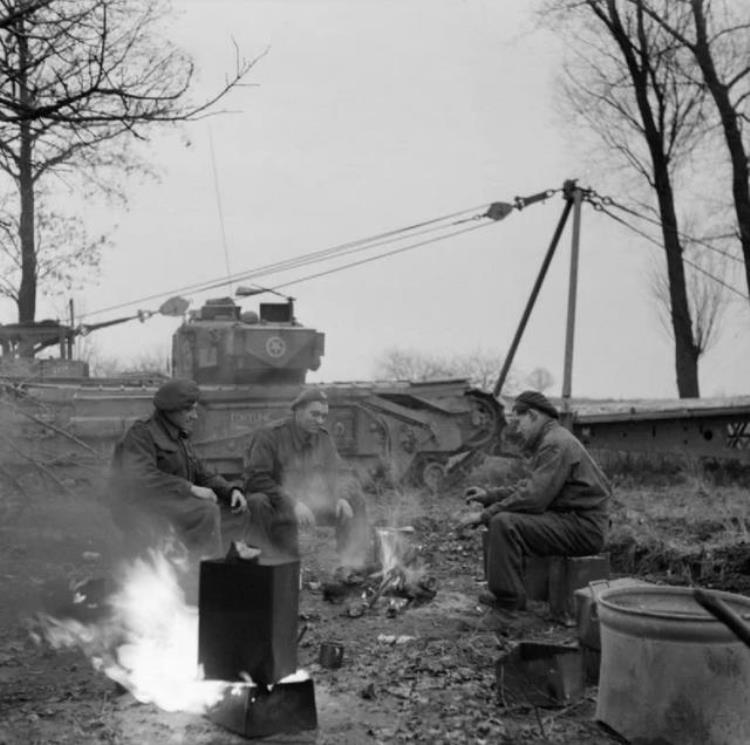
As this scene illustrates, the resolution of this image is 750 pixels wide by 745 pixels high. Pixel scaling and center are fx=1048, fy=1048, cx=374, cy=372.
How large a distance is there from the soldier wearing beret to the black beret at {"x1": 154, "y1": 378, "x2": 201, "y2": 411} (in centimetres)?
219

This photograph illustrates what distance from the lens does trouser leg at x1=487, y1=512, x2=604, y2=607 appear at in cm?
716

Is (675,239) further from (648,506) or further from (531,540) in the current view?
(531,540)

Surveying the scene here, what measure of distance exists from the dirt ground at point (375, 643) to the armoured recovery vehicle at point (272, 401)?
10.3ft

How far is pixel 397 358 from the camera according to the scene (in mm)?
42000

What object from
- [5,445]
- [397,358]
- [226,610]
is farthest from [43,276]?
[397,358]

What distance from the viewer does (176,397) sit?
281 inches

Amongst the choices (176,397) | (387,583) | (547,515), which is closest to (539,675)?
(547,515)

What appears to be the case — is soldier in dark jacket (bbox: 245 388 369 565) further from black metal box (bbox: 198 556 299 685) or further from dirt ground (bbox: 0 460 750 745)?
black metal box (bbox: 198 556 299 685)

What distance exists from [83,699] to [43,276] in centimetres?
1766

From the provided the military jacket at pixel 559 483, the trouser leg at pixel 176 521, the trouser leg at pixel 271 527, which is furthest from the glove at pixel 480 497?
the trouser leg at pixel 176 521

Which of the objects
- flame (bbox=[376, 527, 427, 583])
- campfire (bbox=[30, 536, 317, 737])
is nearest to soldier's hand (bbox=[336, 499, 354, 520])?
flame (bbox=[376, 527, 427, 583])

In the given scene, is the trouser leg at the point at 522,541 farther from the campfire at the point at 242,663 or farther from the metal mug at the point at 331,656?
the campfire at the point at 242,663

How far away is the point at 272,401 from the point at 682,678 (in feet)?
33.8

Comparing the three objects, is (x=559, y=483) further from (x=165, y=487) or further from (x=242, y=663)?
(x=242, y=663)
